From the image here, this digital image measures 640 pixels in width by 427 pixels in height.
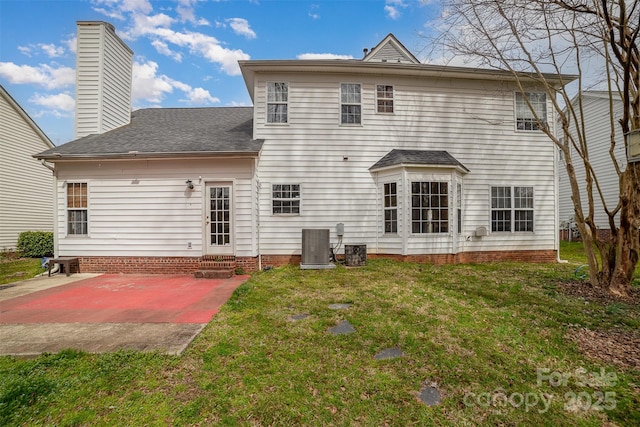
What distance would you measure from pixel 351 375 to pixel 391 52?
1228 centimetres

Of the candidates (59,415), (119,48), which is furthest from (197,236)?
(119,48)

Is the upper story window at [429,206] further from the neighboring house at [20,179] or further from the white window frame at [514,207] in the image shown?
the neighboring house at [20,179]

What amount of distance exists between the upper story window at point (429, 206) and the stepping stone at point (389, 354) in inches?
221

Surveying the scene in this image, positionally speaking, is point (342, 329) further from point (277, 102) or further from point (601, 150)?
point (601, 150)

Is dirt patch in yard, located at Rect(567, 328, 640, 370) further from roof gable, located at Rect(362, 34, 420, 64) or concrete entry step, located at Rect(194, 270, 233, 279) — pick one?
roof gable, located at Rect(362, 34, 420, 64)

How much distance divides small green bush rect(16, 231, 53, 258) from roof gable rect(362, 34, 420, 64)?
1575 centimetres

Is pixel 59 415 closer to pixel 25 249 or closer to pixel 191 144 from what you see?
pixel 191 144

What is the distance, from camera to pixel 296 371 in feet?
9.24

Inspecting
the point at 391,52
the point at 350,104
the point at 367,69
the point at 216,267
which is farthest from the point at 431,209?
the point at 391,52

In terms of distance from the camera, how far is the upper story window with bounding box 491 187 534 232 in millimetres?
9422

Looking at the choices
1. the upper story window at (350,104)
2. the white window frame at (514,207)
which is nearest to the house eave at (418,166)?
the upper story window at (350,104)

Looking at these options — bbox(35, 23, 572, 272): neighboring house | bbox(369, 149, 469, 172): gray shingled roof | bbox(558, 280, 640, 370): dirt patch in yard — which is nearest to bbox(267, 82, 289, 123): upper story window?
bbox(35, 23, 572, 272): neighboring house

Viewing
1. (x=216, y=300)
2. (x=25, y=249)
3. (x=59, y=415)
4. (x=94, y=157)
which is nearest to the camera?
(x=59, y=415)

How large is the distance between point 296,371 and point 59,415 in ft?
6.47
